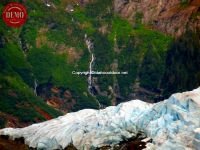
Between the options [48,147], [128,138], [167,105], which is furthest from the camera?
[48,147]

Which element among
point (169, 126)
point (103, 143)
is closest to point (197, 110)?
point (169, 126)

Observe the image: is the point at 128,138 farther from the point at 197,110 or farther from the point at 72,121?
the point at 72,121

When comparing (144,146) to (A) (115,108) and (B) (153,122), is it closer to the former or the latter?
(B) (153,122)

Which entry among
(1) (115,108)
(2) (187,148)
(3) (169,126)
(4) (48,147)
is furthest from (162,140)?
(4) (48,147)

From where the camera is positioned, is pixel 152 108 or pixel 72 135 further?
pixel 72 135

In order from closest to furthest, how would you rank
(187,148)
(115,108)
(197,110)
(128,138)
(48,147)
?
(187,148), (197,110), (128,138), (115,108), (48,147)

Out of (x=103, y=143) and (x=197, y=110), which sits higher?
(x=197, y=110)
